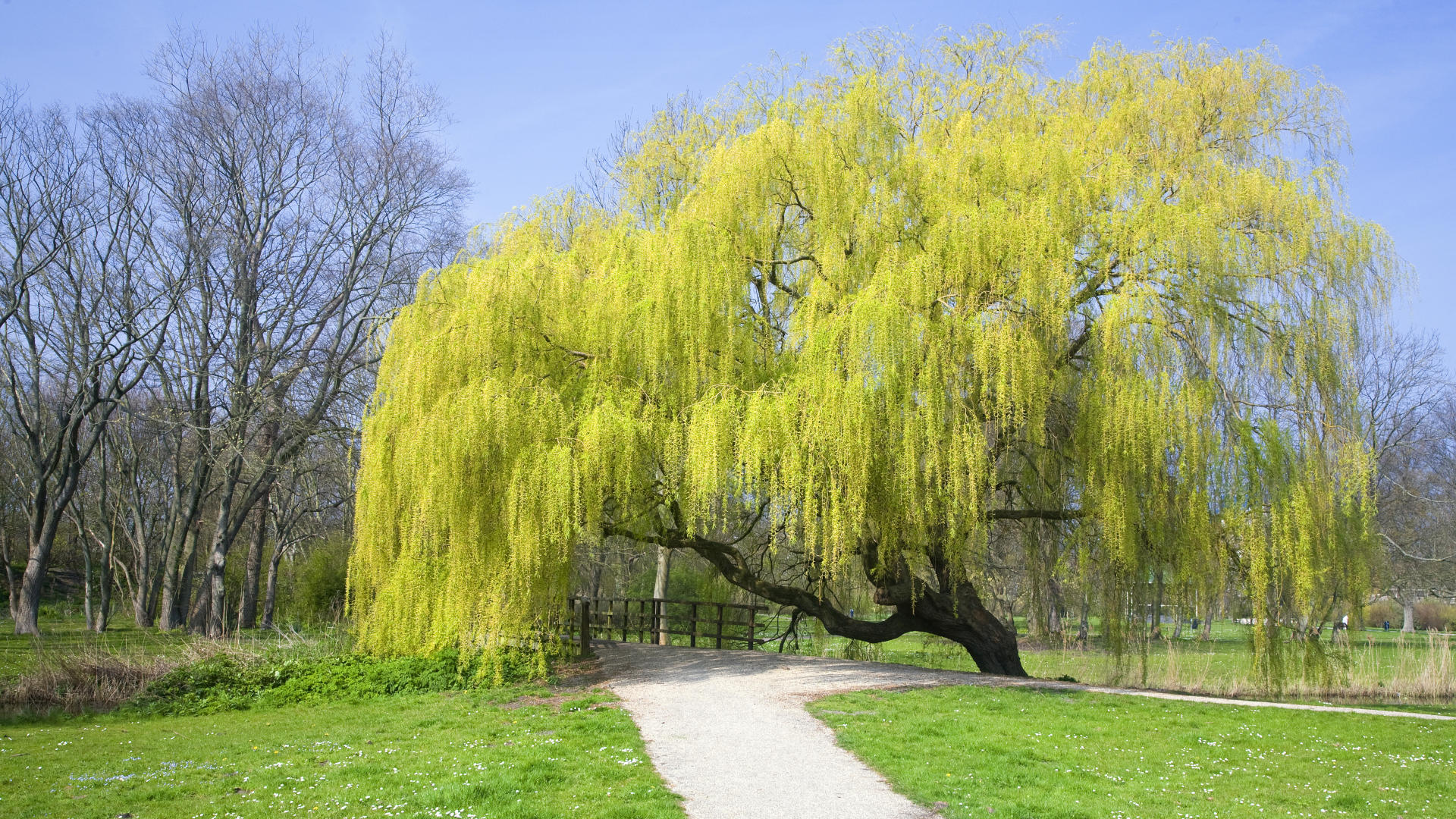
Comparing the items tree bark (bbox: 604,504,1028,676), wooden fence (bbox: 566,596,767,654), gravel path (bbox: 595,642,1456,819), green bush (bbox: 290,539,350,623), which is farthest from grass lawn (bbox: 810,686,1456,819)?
green bush (bbox: 290,539,350,623)

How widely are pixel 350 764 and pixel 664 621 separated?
1274 cm

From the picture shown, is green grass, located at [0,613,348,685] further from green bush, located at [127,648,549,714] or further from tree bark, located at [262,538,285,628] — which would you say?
tree bark, located at [262,538,285,628]

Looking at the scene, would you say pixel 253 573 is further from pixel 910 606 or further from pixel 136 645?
pixel 910 606

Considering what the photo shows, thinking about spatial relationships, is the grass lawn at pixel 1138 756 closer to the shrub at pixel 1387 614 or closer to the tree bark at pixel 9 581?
the tree bark at pixel 9 581

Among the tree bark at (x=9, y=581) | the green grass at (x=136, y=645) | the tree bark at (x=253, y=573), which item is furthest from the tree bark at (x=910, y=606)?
the tree bark at (x=9, y=581)

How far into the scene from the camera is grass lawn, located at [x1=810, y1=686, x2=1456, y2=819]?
5867mm

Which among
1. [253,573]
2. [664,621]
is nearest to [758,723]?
[664,621]

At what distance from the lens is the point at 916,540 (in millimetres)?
11086

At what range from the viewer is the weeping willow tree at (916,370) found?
10.1 meters

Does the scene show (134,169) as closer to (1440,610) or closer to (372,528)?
(372,528)

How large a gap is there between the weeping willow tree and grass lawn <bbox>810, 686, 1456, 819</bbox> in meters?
1.76

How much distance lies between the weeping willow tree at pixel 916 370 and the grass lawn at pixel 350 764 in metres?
1.82

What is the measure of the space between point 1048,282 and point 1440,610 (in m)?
37.9

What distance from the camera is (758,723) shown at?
8781 millimetres
